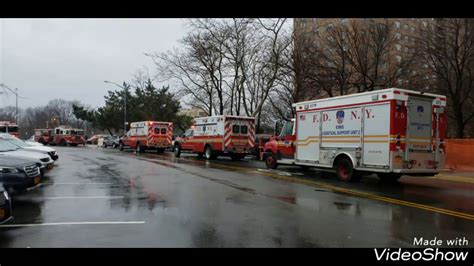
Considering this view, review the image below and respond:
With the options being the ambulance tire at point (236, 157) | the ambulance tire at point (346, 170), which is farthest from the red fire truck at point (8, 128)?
the ambulance tire at point (346, 170)

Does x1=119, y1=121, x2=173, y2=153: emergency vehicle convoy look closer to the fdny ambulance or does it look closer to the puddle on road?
the fdny ambulance

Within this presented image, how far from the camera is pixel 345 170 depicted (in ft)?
46.3

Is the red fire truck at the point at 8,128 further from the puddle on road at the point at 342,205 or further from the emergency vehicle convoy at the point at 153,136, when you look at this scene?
the puddle on road at the point at 342,205

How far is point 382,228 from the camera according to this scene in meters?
7.02

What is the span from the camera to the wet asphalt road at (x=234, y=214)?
6.20 m

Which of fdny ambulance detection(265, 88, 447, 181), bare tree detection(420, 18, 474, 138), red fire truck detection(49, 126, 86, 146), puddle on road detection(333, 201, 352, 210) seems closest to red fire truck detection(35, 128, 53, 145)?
red fire truck detection(49, 126, 86, 146)

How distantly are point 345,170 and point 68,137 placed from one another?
46605 mm

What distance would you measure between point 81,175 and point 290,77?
21.2 metres

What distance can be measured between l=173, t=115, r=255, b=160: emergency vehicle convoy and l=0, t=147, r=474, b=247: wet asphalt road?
1125 cm

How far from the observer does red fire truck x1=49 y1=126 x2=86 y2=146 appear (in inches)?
2074

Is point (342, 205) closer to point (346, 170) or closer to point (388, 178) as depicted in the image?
point (346, 170)

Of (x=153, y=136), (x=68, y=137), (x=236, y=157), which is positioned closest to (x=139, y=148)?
(x=153, y=136)
